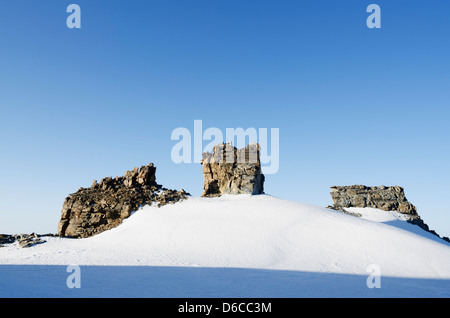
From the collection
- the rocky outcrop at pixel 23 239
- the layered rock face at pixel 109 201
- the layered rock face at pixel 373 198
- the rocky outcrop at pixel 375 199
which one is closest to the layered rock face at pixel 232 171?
the layered rock face at pixel 109 201

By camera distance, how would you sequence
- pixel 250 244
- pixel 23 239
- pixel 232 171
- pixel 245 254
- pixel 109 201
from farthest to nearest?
pixel 232 171 < pixel 109 201 < pixel 23 239 < pixel 250 244 < pixel 245 254

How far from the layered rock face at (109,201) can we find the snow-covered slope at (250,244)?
1871 millimetres

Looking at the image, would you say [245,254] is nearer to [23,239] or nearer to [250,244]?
[250,244]

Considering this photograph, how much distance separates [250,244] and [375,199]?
41850mm

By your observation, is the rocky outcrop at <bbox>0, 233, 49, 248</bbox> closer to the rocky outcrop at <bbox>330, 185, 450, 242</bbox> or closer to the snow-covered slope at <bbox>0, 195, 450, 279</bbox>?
the snow-covered slope at <bbox>0, 195, 450, 279</bbox>

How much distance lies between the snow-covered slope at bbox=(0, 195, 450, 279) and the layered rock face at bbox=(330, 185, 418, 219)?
29.1 meters

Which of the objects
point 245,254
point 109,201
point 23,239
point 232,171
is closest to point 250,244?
point 245,254

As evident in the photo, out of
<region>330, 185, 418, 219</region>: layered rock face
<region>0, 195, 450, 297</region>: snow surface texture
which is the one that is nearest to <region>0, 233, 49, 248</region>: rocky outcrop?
<region>0, 195, 450, 297</region>: snow surface texture

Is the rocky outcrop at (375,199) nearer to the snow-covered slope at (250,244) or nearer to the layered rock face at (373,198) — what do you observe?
the layered rock face at (373,198)

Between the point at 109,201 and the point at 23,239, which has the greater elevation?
the point at 109,201

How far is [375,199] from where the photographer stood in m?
53.4

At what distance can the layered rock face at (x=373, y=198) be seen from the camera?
51469mm

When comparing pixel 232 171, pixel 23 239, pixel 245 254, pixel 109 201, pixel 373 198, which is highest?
pixel 232 171
